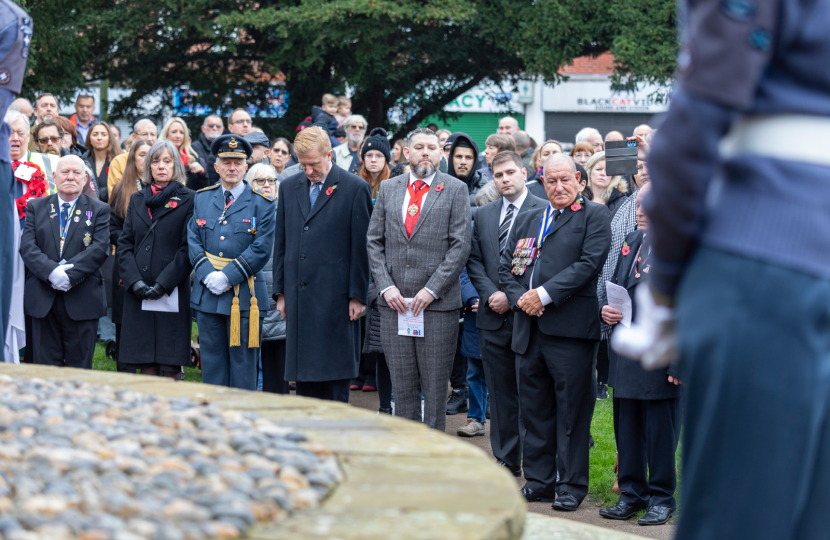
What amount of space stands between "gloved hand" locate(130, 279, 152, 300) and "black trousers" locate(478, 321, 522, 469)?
98.2 inches

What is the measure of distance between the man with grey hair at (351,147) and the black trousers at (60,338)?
3821mm

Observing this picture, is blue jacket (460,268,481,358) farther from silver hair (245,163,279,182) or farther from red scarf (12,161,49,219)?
red scarf (12,161,49,219)

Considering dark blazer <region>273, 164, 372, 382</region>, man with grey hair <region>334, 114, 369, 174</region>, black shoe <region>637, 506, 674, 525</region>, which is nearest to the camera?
black shoe <region>637, 506, 674, 525</region>

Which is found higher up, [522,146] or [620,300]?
[522,146]

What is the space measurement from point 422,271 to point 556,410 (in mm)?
1265

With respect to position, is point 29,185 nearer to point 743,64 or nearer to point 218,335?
point 218,335

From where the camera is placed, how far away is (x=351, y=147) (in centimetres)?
1028

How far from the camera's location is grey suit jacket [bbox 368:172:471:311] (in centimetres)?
600

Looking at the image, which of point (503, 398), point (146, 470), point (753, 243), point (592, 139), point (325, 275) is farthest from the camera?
point (592, 139)

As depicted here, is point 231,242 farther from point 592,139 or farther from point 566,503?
point 592,139

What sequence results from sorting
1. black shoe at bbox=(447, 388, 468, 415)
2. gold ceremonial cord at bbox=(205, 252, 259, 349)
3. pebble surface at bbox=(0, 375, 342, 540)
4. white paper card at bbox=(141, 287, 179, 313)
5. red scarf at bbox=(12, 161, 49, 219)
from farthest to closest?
black shoe at bbox=(447, 388, 468, 415), red scarf at bbox=(12, 161, 49, 219), white paper card at bbox=(141, 287, 179, 313), gold ceremonial cord at bbox=(205, 252, 259, 349), pebble surface at bbox=(0, 375, 342, 540)

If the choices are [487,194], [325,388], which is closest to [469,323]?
[487,194]

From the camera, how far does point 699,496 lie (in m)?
1.90

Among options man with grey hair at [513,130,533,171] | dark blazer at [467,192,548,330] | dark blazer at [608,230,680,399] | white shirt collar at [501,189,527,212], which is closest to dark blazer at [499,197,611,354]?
dark blazer at [608,230,680,399]
